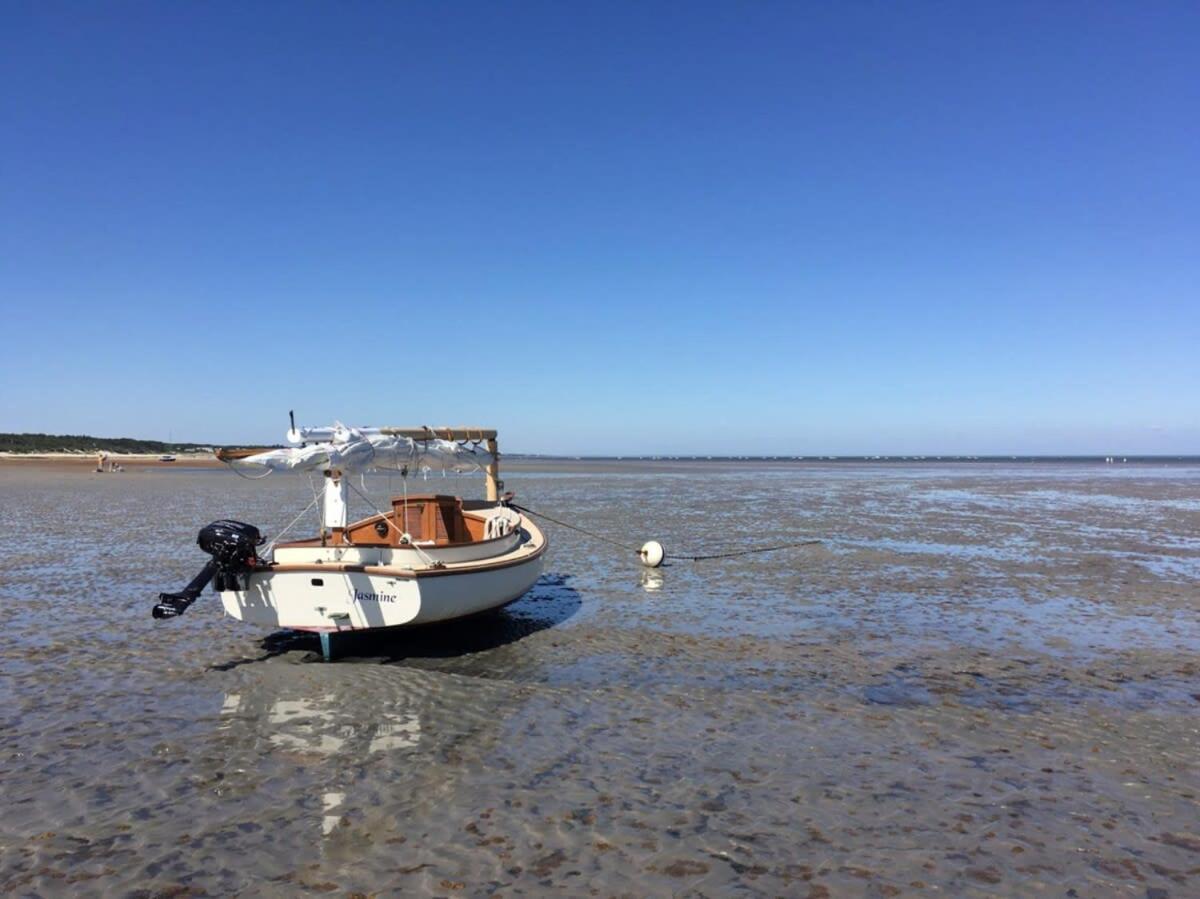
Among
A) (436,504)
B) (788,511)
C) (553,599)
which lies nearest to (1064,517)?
(788,511)

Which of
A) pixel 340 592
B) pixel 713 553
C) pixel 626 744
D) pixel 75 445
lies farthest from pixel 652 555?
pixel 75 445

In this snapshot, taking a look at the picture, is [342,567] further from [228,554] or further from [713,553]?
[713,553]

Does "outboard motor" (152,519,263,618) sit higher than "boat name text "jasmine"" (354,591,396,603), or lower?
higher

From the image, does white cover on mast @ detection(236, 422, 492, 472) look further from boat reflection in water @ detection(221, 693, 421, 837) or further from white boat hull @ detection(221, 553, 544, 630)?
boat reflection in water @ detection(221, 693, 421, 837)

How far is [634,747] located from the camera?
301 inches

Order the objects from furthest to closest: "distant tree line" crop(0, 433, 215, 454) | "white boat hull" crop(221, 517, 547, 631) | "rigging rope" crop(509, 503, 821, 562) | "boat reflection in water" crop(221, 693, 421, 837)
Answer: "distant tree line" crop(0, 433, 215, 454) < "rigging rope" crop(509, 503, 821, 562) < "white boat hull" crop(221, 517, 547, 631) < "boat reflection in water" crop(221, 693, 421, 837)

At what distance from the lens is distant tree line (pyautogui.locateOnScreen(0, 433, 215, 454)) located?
99469 mm

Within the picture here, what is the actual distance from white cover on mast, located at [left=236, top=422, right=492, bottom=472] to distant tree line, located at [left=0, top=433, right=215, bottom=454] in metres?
97.5

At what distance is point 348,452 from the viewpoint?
1159 centimetres

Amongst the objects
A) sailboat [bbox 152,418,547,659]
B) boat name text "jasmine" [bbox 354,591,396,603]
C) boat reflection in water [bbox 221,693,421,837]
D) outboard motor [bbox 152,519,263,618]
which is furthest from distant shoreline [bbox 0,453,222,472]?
boat reflection in water [bbox 221,693,421,837]

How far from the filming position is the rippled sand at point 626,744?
5426mm

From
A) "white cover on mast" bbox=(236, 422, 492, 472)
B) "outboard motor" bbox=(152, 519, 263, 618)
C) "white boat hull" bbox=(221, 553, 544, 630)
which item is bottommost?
"white boat hull" bbox=(221, 553, 544, 630)

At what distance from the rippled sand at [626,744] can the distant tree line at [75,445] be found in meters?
99.9

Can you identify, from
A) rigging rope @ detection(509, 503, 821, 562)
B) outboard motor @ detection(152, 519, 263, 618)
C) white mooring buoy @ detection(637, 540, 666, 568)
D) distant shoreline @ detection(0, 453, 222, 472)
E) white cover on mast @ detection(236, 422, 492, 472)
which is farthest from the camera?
distant shoreline @ detection(0, 453, 222, 472)
